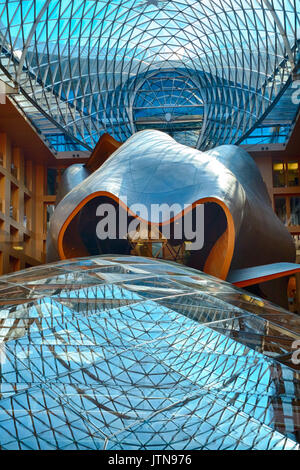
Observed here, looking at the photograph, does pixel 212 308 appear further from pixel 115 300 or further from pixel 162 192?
pixel 162 192

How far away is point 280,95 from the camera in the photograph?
4156 cm

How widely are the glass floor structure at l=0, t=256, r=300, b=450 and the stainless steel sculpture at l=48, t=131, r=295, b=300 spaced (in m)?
8.13

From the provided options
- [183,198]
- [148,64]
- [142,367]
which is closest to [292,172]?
[148,64]

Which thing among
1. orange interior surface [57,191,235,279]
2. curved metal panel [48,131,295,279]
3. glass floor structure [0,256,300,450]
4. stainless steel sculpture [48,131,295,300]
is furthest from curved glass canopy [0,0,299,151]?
glass floor structure [0,256,300,450]

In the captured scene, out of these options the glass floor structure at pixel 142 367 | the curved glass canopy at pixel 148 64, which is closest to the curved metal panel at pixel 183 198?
the glass floor structure at pixel 142 367

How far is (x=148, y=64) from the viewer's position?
57.2 m

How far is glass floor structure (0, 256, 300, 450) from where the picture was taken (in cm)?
655

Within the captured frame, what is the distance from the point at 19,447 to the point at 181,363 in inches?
141

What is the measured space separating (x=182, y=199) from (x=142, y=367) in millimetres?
13840

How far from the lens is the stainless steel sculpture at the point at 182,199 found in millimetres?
Result: 21906

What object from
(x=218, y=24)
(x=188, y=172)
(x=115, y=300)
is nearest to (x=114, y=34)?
(x=218, y=24)

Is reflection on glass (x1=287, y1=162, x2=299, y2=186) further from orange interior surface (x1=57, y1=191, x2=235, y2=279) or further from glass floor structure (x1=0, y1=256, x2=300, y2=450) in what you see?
glass floor structure (x1=0, y1=256, x2=300, y2=450)
